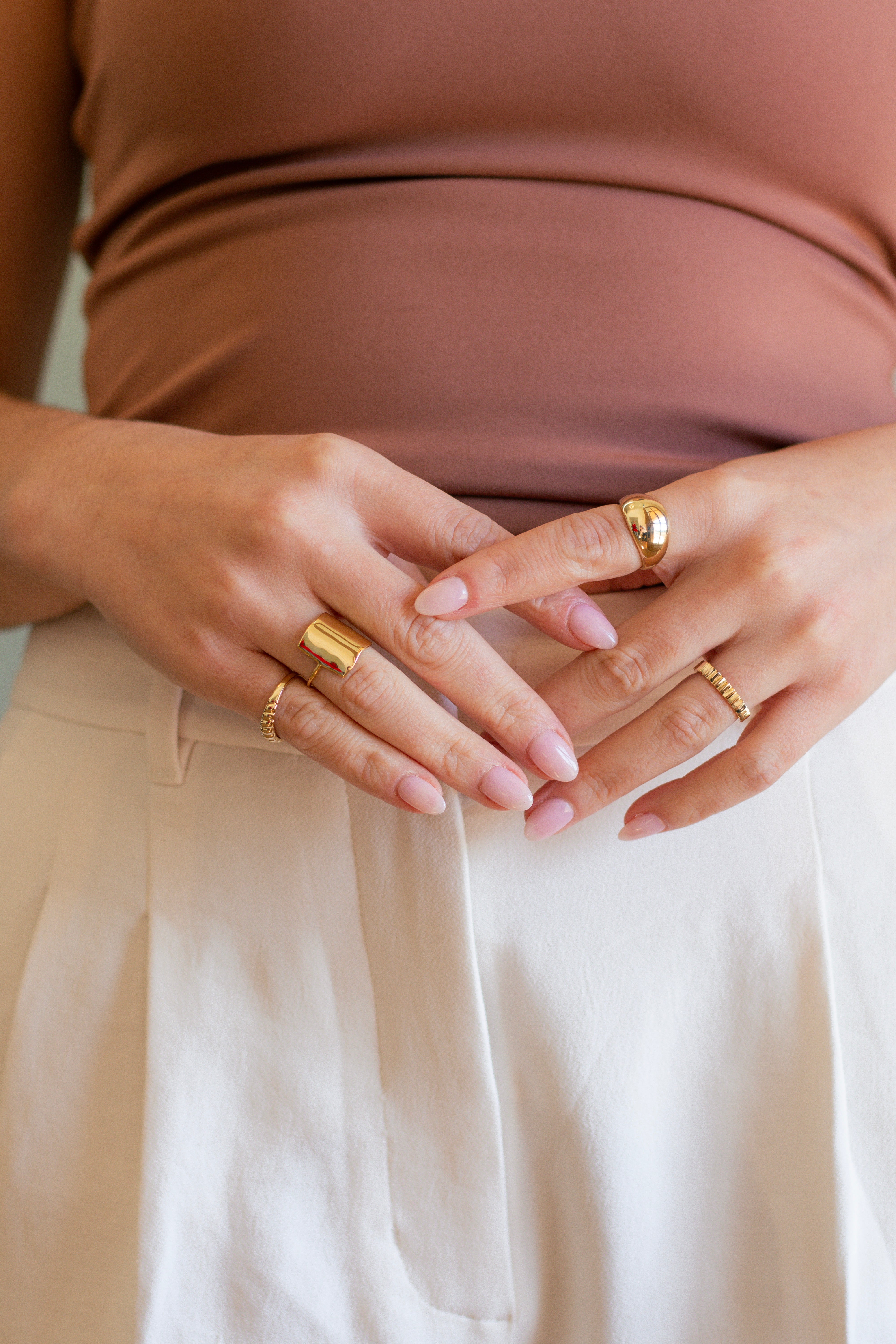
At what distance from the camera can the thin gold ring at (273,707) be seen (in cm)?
54

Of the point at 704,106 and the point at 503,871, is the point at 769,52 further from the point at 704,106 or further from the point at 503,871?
the point at 503,871

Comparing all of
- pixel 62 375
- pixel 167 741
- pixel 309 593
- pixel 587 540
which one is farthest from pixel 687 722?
pixel 62 375

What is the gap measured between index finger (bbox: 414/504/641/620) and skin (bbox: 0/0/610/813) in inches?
0.8

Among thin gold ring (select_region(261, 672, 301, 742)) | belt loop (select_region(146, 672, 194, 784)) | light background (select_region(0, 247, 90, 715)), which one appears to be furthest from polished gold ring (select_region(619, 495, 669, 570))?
light background (select_region(0, 247, 90, 715))

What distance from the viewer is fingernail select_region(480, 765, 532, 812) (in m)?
0.51

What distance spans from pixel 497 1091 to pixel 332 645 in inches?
11.3

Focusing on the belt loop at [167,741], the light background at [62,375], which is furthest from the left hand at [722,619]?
the light background at [62,375]

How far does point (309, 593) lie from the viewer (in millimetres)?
528

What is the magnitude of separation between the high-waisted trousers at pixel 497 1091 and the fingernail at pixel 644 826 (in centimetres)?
3

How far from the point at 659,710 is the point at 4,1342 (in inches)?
22.9

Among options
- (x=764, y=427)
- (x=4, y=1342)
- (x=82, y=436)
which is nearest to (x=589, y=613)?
(x=764, y=427)

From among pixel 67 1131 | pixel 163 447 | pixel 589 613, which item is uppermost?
pixel 163 447

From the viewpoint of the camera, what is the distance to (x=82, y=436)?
0.64 m

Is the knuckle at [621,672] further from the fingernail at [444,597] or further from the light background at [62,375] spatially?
the light background at [62,375]
